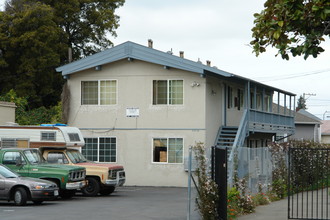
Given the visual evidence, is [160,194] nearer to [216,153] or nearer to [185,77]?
[185,77]

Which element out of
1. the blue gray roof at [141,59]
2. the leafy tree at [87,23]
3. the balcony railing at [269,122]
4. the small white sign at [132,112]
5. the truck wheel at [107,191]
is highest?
the leafy tree at [87,23]

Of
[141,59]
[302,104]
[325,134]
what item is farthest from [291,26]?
[302,104]

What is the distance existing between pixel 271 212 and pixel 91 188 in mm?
9088

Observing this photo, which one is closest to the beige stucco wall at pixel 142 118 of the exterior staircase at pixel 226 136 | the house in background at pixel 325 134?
the exterior staircase at pixel 226 136

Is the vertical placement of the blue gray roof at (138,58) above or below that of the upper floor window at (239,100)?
above

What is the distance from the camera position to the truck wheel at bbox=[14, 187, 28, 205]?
65.9ft

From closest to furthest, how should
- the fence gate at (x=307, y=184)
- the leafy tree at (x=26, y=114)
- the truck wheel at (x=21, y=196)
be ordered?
the fence gate at (x=307, y=184), the truck wheel at (x=21, y=196), the leafy tree at (x=26, y=114)

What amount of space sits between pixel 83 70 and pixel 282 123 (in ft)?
46.8

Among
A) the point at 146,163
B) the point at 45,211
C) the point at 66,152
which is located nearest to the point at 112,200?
the point at 66,152

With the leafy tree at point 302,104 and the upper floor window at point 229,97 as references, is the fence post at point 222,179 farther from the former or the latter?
the leafy tree at point 302,104

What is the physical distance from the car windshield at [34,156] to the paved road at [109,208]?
174cm

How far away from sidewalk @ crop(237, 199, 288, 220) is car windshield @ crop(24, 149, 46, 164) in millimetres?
8364

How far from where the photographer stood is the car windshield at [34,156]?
22.8m

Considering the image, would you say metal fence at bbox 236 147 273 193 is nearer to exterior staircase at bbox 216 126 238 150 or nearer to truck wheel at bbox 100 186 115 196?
truck wheel at bbox 100 186 115 196
